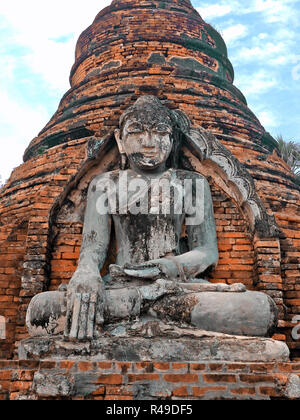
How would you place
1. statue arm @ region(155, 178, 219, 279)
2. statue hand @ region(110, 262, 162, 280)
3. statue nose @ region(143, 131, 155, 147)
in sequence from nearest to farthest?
statue hand @ region(110, 262, 162, 280) → statue arm @ region(155, 178, 219, 279) → statue nose @ region(143, 131, 155, 147)

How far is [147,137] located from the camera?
487 centimetres

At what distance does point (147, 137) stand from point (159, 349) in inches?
92.0

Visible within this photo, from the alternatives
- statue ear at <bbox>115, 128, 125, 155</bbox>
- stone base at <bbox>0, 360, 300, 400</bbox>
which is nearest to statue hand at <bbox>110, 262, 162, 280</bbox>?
stone base at <bbox>0, 360, 300, 400</bbox>

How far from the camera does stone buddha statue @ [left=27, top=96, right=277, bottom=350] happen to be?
375 cm

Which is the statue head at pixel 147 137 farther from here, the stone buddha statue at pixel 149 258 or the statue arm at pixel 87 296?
the statue arm at pixel 87 296

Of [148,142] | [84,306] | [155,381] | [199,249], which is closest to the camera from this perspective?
[155,381]

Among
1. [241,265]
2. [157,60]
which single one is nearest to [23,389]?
[241,265]

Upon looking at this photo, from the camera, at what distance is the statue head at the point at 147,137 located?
487 cm

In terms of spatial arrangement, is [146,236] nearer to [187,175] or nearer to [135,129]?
[187,175]

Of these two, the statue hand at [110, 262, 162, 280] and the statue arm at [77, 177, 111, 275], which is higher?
the statue arm at [77, 177, 111, 275]

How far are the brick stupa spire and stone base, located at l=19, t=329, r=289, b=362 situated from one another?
4.58 feet

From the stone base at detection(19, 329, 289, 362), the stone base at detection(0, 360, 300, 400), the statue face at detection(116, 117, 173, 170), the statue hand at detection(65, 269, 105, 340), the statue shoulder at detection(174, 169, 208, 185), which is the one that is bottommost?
the stone base at detection(0, 360, 300, 400)

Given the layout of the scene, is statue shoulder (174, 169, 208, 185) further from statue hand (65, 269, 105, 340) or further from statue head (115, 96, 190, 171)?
statue hand (65, 269, 105, 340)

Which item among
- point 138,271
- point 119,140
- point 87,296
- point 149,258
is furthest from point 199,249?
point 119,140
